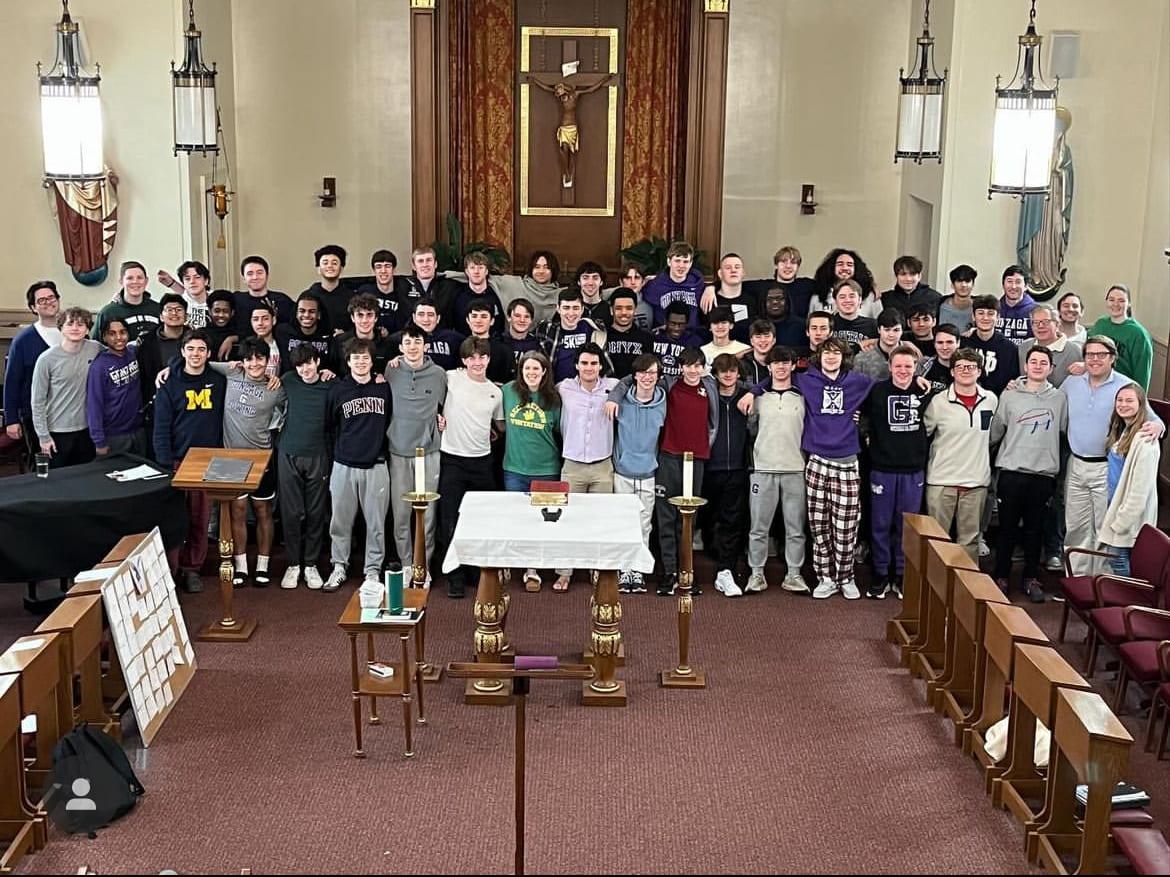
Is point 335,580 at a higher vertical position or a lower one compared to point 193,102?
lower

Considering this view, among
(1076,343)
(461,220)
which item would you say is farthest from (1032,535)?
(461,220)

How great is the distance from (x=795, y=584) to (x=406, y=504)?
252cm

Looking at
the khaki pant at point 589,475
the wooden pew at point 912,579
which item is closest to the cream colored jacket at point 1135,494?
the wooden pew at point 912,579

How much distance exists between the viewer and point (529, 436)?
9.27 m

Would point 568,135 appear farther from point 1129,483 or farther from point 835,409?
point 1129,483

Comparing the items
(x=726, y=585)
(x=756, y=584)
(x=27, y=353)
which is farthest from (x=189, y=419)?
(x=756, y=584)

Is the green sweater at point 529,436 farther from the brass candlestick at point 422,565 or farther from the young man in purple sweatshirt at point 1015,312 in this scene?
the young man in purple sweatshirt at point 1015,312

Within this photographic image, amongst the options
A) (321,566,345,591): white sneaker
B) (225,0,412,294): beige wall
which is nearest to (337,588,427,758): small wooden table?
(321,566,345,591): white sneaker

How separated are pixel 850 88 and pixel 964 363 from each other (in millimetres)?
5087

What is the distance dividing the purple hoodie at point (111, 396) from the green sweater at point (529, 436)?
2420mm

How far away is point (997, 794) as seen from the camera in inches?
266

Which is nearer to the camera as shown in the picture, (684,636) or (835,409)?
(684,636)

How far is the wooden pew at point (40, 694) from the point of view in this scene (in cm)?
622

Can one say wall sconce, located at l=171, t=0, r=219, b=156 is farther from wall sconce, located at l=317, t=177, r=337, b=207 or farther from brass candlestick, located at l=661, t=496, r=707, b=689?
brass candlestick, located at l=661, t=496, r=707, b=689
